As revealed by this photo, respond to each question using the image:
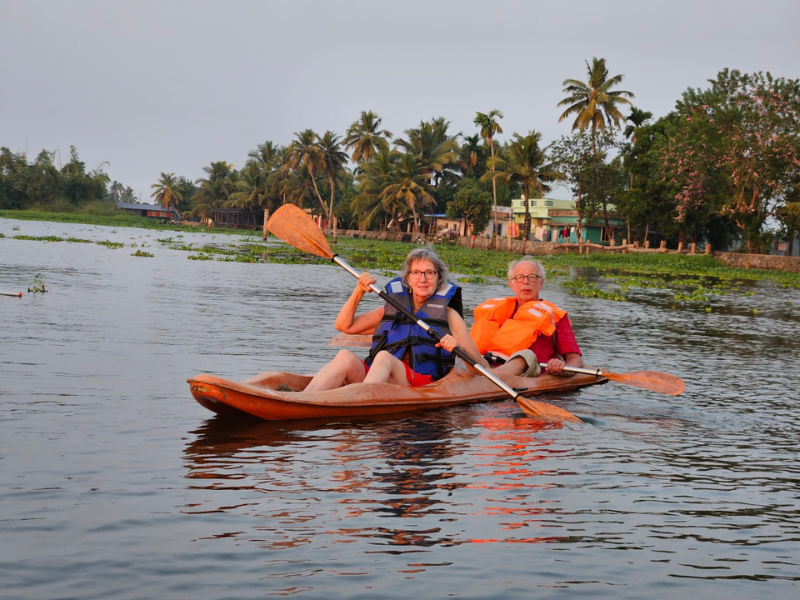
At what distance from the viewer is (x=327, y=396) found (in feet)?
20.2

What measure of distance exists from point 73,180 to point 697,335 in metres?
91.0

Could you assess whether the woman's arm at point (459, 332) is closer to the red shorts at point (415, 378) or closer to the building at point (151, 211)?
the red shorts at point (415, 378)

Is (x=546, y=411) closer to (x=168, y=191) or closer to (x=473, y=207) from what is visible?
(x=473, y=207)

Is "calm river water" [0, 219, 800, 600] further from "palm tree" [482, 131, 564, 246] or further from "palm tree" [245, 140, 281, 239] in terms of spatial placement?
"palm tree" [245, 140, 281, 239]

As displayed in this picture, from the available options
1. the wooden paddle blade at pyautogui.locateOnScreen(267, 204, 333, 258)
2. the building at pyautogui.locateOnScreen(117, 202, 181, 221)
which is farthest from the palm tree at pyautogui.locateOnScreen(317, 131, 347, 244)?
the wooden paddle blade at pyautogui.locateOnScreen(267, 204, 333, 258)

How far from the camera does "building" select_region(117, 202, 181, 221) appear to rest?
10600 centimetres

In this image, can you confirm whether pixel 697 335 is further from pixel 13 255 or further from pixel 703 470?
pixel 13 255

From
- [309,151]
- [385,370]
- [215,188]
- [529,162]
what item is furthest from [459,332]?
[215,188]

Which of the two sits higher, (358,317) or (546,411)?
(358,317)

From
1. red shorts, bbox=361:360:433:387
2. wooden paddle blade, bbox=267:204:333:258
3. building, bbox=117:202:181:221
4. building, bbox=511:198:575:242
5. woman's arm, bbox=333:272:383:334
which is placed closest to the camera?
woman's arm, bbox=333:272:383:334

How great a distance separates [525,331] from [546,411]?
1259 millimetres

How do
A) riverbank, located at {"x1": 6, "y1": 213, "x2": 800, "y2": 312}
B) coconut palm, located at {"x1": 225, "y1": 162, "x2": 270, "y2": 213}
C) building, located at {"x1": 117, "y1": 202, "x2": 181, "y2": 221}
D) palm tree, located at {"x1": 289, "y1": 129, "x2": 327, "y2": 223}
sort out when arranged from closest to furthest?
riverbank, located at {"x1": 6, "y1": 213, "x2": 800, "y2": 312} → palm tree, located at {"x1": 289, "y1": 129, "x2": 327, "y2": 223} → coconut palm, located at {"x1": 225, "y1": 162, "x2": 270, "y2": 213} → building, located at {"x1": 117, "y1": 202, "x2": 181, "y2": 221}

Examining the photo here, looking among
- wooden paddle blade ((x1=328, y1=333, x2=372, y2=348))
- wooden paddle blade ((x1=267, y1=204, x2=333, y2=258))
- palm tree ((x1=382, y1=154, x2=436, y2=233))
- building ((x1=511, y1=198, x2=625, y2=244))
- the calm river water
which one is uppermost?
palm tree ((x1=382, y1=154, x2=436, y2=233))

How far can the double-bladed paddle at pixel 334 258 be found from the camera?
6.68 m
